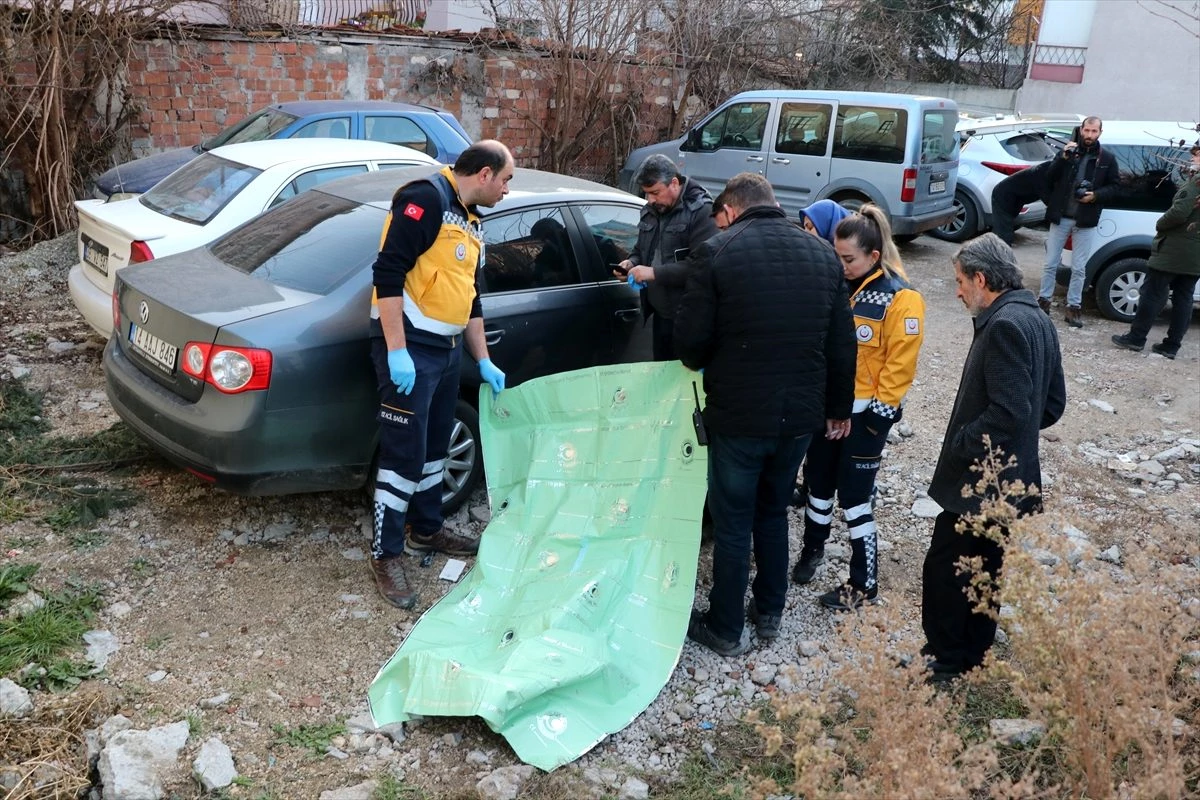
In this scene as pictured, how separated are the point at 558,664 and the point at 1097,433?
4.97 meters

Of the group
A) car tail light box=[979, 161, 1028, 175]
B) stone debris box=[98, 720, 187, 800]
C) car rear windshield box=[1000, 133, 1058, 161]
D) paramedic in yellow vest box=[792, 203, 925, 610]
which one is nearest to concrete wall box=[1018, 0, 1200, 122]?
car rear windshield box=[1000, 133, 1058, 161]

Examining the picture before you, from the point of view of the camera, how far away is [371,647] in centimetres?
387

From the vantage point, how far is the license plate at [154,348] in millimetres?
4176

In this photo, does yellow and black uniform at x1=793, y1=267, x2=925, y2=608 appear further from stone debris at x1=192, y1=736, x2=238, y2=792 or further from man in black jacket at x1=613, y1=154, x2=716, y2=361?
stone debris at x1=192, y1=736, x2=238, y2=792

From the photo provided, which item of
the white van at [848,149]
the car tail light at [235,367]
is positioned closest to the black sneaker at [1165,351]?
the white van at [848,149]

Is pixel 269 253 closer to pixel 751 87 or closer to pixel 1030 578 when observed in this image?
pixel 1030 578

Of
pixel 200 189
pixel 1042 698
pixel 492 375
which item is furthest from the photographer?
pixel 200 189

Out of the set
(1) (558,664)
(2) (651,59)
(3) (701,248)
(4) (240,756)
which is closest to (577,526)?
(1) (558,664)

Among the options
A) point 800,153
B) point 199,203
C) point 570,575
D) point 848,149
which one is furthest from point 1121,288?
point 199,203

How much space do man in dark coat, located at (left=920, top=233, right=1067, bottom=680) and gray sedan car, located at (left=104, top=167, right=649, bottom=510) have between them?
2.00 metres

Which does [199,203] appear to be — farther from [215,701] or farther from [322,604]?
[215,701]

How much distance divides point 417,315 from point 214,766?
1.82m

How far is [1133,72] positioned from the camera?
1906 centimetres

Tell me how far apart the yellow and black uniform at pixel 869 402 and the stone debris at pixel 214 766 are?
8.17 ft
